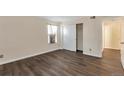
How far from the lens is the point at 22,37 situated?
4367 millimetres

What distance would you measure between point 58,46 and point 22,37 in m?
2.95

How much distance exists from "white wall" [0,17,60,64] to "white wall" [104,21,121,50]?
378 centimetres

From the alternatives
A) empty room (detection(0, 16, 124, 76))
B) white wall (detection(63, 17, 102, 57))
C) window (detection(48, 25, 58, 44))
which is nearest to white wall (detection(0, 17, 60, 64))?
empty room (detection(0, 16, 124, 76))

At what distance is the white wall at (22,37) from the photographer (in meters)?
3.72

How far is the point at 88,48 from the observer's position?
5.22 metres

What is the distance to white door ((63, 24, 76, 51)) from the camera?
6.37 meters

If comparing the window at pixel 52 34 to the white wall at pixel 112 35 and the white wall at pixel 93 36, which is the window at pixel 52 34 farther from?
the white wall at pixel 112 35

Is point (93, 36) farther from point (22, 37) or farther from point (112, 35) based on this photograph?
point (22, 37)

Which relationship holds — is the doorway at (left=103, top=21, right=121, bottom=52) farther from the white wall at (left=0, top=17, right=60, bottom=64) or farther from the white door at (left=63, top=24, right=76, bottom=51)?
the white wall at (left=0, top=17, right=60, bottom=64)

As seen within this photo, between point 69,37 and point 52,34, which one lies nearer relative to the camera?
point 52,34

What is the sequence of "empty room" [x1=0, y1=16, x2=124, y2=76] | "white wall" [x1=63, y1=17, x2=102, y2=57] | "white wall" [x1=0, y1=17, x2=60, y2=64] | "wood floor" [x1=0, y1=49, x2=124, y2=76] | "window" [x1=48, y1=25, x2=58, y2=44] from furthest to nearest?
"window" [x1=48, y1=25, x2=58, y2=44], "white wall" [x1=63, y1=17, x2=102, y2=57], "white wall" [x1=0, y1=17, x2=60, y2=64], "empty room" [x1=0, y1=16, x2=124, y2=76], "wood floor" [x1=0, y1=49, x2=124, y2=76]

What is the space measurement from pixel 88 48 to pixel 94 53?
1.47 feet

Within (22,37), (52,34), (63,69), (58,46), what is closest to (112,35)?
(58,46)
